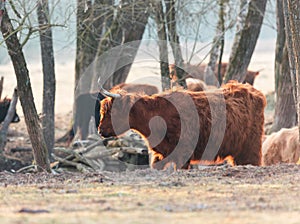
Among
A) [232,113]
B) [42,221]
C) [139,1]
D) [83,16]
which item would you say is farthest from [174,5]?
[42,221]

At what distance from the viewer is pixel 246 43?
782 inches

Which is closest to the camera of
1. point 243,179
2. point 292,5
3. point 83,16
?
point 243,179

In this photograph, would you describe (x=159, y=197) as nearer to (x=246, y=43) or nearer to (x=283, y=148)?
(x=283, y=148)

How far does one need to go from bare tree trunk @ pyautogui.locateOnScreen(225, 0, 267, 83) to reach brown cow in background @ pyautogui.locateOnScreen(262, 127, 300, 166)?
4.05 m

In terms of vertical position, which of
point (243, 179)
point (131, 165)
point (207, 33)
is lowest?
point (131, 165)

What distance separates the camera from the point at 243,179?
960 cm

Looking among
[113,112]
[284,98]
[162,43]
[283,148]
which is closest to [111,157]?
[162,43]

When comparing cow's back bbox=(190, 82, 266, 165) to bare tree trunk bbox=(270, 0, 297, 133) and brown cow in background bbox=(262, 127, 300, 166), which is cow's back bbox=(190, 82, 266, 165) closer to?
brown cow in background bbox=(262, 127, 300, 166)

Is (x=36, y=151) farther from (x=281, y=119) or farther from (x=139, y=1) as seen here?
(x=281, y=119)

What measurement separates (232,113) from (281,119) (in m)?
7.11

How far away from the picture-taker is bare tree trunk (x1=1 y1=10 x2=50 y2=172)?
12.3m

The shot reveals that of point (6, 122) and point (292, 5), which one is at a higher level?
point (292, 5)

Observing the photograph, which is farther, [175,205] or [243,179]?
[243,179]

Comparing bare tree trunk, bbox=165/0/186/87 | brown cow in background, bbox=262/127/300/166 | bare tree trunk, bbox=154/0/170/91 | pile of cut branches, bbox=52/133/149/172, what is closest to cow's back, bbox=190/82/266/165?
brown cow in background, bbox=262/127/300/166
